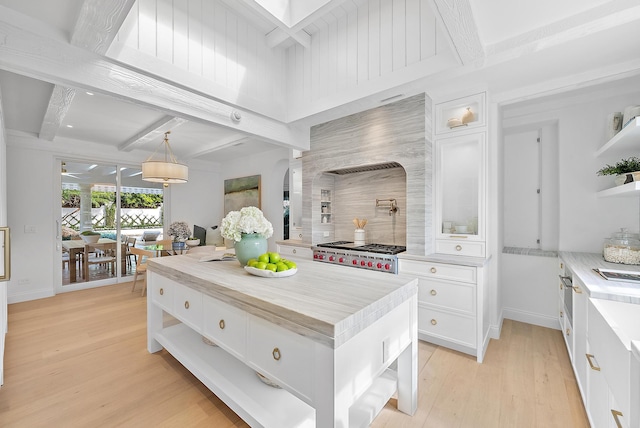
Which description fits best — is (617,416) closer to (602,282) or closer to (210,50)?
(602,282)

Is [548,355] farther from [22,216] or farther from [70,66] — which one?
[22,216]

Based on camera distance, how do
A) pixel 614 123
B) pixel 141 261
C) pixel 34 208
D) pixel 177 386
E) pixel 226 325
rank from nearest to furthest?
1. pixel 226 325
2. pixel 177 386
3. pixel 614 123
4. pixel 34 208
5. pixel 141 261

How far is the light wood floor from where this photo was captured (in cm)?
170

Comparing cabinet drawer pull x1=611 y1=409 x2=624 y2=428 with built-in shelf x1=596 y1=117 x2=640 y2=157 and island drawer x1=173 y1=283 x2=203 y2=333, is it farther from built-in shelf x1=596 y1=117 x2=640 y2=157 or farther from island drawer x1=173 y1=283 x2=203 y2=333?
island drawer x1=173 y1=283 x2=203 y2=333

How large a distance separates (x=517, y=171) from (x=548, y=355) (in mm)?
2016

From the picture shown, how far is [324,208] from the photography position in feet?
12.8

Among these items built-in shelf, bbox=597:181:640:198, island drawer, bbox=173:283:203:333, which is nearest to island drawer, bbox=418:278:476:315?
built-in shelf, bbox=597:181:640:198

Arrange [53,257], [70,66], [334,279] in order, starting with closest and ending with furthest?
1. [334,279]
2. [70,66]
3. [53,257]

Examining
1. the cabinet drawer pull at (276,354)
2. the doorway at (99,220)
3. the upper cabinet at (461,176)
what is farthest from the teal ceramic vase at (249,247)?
the doorway at (99,220)

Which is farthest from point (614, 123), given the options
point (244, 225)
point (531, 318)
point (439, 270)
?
point (244, 225)

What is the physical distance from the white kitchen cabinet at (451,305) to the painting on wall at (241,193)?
152 inches

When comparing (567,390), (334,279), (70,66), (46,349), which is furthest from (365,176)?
(46,349)

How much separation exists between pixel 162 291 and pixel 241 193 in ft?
13.4

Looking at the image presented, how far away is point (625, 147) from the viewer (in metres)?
2.30
